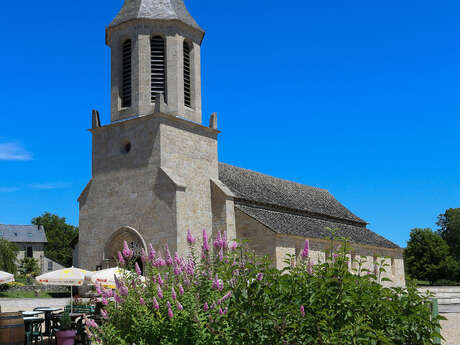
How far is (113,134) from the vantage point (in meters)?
25.7

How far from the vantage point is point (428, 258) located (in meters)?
64.6

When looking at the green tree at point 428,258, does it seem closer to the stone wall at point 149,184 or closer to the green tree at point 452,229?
the green tree at point 452,229

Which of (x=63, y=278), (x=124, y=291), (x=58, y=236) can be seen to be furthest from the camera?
(x=58, y=236)

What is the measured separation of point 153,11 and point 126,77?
3722mm

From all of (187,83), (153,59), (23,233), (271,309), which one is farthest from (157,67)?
(23,233)

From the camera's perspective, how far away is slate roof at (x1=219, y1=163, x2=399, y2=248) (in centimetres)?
2912

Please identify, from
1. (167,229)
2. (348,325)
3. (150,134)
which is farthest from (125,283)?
(150,134)

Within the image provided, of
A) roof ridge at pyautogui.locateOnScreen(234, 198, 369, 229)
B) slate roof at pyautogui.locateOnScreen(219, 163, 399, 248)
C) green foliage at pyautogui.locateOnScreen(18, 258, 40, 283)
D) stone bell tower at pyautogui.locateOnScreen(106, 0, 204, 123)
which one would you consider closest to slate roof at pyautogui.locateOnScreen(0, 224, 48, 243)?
green foliage at pyautogui.locateOnScreen(18, 258, 40, 283)

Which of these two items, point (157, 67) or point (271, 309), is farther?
point (157, 67)

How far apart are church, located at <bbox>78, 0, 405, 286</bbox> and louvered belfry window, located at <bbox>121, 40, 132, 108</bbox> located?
5 cm

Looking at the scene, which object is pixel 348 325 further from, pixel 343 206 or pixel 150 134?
pixel 343 206

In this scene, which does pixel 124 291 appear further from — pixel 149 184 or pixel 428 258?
pixel 428 258

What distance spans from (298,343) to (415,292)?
71.9 inches

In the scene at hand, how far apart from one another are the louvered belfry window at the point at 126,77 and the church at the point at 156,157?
5 cm
